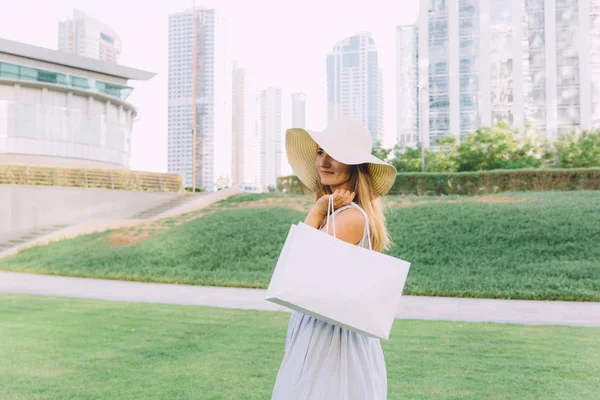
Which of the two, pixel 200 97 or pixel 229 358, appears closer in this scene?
pixel 229 358

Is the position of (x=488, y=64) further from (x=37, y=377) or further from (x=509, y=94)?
(x=37, y=377)

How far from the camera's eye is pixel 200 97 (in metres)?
53.0

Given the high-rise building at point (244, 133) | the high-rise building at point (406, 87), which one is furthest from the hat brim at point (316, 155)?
the high-rise building at point (244, 133)

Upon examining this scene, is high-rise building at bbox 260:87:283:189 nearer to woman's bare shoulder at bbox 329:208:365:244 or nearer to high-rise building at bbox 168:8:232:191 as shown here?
high-rise building at bbox 168:8:232:191

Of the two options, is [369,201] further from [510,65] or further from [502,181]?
[510,65]

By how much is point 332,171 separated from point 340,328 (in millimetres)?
590

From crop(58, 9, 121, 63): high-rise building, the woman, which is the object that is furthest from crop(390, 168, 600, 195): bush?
crop(58, 9, 121, 63): high-rise building

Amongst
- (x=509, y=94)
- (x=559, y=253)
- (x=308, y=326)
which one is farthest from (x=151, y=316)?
(x=509, y=94)

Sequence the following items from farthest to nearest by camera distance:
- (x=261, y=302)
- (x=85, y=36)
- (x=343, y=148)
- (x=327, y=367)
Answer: (x=85, y=36)
(x=261, y=302)
(x=343, y=148)
(x=327, y=367)

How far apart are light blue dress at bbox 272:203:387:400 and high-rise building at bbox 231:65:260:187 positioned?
5664 centimetres

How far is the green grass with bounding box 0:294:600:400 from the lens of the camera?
13.3 feet

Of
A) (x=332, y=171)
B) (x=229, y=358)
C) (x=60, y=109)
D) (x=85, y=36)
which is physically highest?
(x=85, y=36)

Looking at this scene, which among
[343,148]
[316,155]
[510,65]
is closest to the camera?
[343,148]

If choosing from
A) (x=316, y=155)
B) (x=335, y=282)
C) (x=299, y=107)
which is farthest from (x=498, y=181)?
(x=299, y=107)
